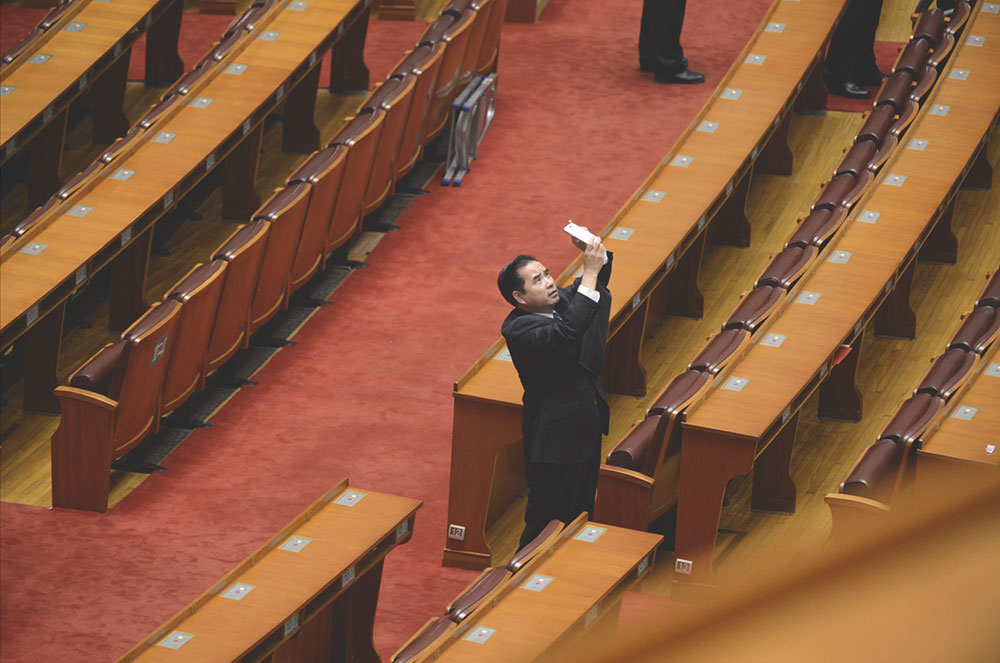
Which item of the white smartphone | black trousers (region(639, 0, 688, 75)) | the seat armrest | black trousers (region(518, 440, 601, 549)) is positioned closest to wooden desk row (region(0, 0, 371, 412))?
the seat armrest

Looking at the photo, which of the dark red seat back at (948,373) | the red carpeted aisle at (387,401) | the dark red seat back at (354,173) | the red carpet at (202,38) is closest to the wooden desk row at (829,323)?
the dark red seat back at (948,373)

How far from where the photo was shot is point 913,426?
1.69m

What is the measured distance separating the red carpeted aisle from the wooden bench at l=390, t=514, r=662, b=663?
342 millimetres

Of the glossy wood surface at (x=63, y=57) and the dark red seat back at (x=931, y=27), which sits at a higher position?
the dark red seat back at (x=931, y=27)

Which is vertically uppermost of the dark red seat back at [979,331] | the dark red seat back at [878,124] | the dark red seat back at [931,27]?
the dark red seat back at [931,27]

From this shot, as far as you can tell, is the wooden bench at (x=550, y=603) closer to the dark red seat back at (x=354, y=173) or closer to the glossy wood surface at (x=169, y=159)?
the glossy wood surface at (x=169, y=159)

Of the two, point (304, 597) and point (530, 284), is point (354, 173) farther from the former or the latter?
point (304, 597)

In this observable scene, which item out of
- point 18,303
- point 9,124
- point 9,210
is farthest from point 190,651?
point 9,210

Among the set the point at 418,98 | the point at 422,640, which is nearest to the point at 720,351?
the point at 422,640

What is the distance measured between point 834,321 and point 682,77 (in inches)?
59.3

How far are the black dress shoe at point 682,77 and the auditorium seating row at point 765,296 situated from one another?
526mm

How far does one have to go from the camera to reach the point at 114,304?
246cm

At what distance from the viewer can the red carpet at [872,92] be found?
3129 millimetres

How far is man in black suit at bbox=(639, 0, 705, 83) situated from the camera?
3.21 metres
